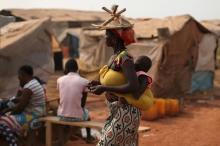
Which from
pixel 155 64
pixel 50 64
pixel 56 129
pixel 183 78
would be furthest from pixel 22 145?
pixel 183 78

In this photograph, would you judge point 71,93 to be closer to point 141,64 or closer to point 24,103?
point 24,103

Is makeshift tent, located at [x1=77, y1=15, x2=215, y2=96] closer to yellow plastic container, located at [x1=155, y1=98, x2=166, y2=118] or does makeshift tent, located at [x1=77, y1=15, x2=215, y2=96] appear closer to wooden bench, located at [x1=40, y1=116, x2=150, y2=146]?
yellow plastic container, located at [x1=155, y1=98, x2=166, y2=118]

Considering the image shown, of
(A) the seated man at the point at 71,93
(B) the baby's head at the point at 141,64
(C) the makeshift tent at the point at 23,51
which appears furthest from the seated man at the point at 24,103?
(C) the makeshift tent at the point at 23,51

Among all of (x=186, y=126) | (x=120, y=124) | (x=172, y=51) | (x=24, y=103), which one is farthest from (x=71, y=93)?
(x=172, y=51)

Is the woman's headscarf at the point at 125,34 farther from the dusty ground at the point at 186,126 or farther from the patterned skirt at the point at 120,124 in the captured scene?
the dusty ground at the point at 186,126

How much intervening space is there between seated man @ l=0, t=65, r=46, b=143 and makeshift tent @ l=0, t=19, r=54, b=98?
330 cm

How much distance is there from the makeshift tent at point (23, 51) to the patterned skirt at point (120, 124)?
239 inches

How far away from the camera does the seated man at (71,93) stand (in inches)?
260

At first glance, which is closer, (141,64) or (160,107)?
(141,64)

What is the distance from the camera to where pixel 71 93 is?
6.59 m

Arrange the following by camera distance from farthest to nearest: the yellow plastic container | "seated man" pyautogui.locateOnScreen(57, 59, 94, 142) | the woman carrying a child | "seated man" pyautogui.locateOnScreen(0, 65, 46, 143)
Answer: the yellow plastic container, "seated man" pyautogui.locateOnScreen(57, 59, 94, 142), "seated man" pyautogui.locateOnScreen(0, 65, 46, 143), the woman carrying a child

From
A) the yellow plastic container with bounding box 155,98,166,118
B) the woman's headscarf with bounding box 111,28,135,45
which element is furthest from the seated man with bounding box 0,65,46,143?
the yellow plastic container with bounding box 155,98,166,118

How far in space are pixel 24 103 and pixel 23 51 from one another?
12.8 ft

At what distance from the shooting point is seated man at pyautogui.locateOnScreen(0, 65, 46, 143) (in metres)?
6.36
